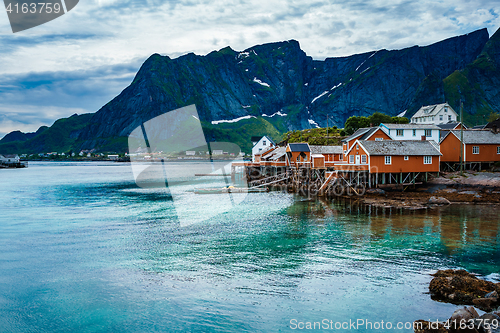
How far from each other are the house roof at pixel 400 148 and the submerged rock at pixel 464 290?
30.8m

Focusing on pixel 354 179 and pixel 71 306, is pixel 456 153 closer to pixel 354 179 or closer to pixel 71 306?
pixel 354 179

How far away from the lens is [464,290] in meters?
15.3

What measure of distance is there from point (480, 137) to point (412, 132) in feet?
30.6

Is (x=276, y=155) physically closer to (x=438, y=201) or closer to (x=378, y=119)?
(x=378, y=119)

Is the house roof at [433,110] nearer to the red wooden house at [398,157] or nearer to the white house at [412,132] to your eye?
the white house at [412,132]

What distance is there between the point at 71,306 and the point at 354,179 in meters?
41.3

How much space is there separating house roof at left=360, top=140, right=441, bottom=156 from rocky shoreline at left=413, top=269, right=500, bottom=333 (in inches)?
1184

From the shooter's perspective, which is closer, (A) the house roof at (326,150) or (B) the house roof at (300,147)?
(A) the house roof at (326,150)

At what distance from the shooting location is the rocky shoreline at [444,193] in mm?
38219

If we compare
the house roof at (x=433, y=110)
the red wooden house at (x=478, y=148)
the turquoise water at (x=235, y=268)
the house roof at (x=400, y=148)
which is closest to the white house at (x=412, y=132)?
the red wooden house at (x=478, y=148)

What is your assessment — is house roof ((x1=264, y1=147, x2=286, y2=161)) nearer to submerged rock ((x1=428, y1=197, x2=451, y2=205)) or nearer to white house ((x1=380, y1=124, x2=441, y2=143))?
white house ((x1=380, y1=124, x2=441, y2=143))

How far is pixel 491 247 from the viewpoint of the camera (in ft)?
73.0

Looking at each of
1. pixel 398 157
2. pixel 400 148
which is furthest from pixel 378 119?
pixel 398 157

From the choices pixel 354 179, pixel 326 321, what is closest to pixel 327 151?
pixel 354 179
